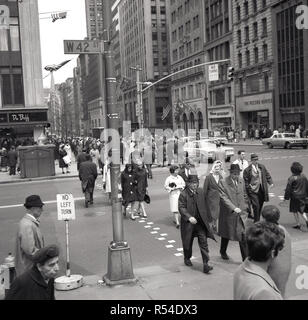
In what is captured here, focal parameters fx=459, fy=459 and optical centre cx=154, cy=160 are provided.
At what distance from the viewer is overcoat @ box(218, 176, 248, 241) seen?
8.39 metres

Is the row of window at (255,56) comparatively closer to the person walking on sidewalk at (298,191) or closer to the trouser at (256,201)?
the trouser at (256,201)

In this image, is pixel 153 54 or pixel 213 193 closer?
pixel 213 193

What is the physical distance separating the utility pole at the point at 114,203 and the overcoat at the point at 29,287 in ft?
11.2

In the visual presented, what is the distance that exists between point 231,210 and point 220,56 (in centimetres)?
6646

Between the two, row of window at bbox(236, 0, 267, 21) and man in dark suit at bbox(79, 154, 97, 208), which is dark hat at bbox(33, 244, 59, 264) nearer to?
man in dark suit at bbox(79, 154, 97, 208)

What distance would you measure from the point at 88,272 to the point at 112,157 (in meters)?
2.26

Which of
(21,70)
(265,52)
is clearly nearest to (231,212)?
(21,70)

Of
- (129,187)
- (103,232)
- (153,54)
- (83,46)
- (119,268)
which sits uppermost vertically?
(153,54)

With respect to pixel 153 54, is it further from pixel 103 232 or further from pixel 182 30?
pixel 103 232

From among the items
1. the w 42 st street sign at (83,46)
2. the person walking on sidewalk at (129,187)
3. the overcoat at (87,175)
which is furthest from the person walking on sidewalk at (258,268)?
the overcoat at (87,175)

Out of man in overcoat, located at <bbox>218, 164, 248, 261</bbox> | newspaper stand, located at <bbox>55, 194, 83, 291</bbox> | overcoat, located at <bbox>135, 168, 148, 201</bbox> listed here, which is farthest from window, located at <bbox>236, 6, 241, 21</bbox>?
newspaper stand, located at <bbox>55, 194, 83, 291</bbox>

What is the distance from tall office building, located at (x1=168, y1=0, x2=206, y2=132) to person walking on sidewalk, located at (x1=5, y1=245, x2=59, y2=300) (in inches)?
2923

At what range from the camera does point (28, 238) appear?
572 cm
